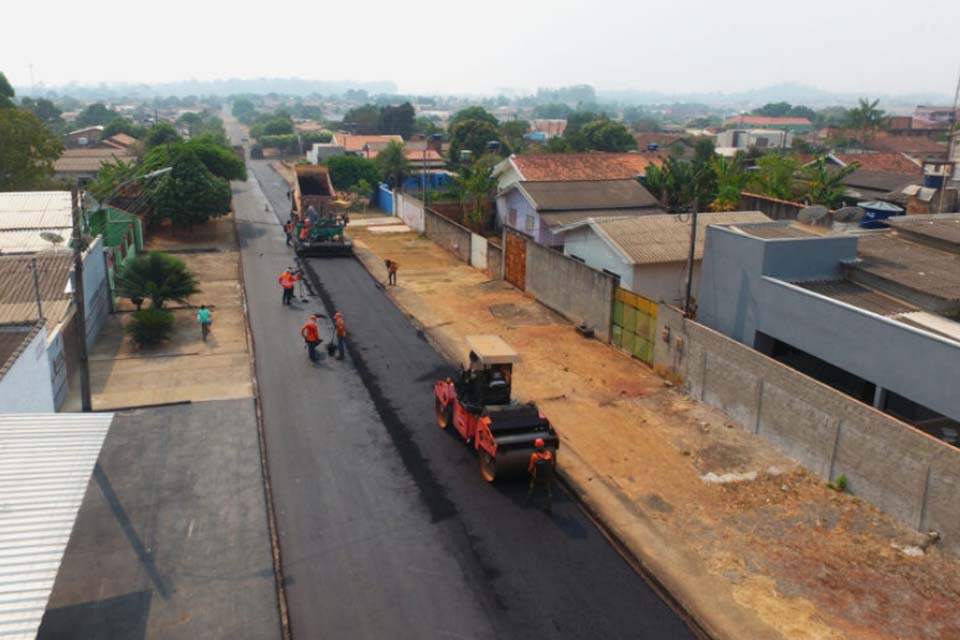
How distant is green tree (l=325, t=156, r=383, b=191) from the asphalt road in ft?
140

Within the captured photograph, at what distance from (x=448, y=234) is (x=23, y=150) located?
26.1 metres

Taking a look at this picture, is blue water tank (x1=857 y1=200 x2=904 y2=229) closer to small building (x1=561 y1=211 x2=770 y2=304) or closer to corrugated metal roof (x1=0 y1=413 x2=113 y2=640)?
small building (x1=561 y1=211 x2=770 y2=304)

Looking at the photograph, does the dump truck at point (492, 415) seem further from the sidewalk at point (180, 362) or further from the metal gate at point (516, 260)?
the metal gate at point (516, 260)

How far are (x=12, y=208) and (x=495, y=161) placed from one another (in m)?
39.1

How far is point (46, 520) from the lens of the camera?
10188 mm

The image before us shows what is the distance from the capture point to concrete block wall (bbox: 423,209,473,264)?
1606 inches

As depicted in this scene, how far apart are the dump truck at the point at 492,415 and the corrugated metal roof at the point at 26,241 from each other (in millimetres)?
20146

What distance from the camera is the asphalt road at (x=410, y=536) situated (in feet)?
38.6

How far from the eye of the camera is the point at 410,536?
14047 mm

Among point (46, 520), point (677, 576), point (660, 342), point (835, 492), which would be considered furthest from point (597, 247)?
point (46, 520)

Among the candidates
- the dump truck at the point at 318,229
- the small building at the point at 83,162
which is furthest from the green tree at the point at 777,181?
the small building at the point at 83,162

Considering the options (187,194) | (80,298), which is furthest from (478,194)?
(80,298)

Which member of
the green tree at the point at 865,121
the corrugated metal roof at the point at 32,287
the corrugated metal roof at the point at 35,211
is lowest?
the corrugated metal roof at the point at 32,287

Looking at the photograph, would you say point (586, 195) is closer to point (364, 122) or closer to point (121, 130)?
point (121, 130)
